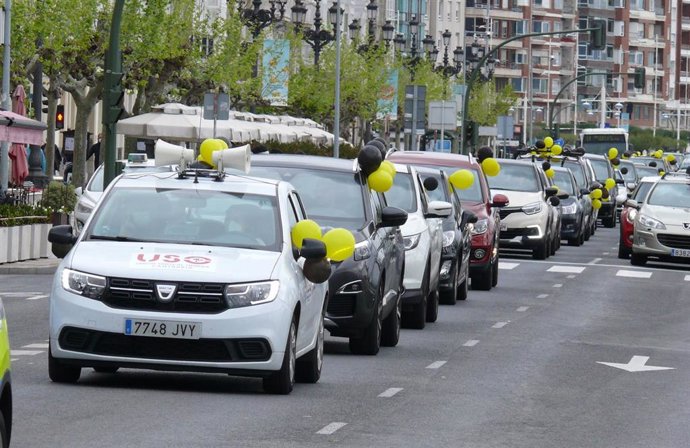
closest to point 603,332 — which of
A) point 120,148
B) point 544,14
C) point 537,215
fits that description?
point 537,215

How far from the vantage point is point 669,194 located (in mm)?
38875

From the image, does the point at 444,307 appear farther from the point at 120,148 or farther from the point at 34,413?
the point at 120,148

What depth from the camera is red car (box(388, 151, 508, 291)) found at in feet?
96.6

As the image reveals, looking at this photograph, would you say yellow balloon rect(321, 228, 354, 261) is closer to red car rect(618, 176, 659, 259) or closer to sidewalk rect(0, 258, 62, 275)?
sidewalk rect(0, 258, 62, 275)

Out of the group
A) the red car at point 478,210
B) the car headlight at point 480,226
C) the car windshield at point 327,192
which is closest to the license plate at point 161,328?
the car windshield at point 327,192

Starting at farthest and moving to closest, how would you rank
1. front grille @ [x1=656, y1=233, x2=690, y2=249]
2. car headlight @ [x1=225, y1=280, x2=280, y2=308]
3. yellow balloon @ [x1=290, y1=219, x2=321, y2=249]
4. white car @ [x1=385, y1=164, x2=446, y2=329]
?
front grille @ [x1=656, y1=233, x2=690, y2=249] → white car @ [x1=385, y1=164, x2=446, y2=329] → yellow balloon @ [x1=290, y1=219, x2=321, y2=249] → car headlight @ [x1=225, y1=280, x2=280, y2=308]

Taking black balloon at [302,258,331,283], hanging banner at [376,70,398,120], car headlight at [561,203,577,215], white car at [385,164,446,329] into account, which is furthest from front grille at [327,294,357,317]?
hanging banner at [376,70,398,120]

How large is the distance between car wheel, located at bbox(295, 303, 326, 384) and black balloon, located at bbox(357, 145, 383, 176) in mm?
3658

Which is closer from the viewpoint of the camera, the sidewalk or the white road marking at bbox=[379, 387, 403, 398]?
the white road marking at bbox=[379, 387, 403, 398]

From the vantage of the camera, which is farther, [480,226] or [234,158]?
[480,226]

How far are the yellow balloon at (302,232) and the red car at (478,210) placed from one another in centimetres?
1406

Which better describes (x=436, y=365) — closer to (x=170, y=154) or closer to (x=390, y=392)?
(x=390, y=392)

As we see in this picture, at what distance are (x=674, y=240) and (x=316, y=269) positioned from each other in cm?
2401

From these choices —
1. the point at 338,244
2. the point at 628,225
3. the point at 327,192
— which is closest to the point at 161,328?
the point at 338,244
